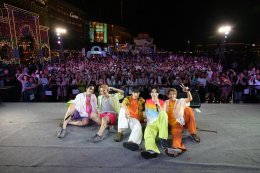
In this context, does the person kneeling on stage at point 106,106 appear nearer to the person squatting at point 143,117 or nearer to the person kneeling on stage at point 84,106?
the person squatting at point 143,117

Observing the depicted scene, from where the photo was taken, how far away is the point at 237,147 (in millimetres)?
4684

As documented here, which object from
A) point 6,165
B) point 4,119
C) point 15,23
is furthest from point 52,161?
point 15,23

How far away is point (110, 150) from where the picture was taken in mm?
4621

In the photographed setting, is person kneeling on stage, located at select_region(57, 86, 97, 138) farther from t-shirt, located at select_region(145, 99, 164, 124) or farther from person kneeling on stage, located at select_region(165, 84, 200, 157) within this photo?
person kneeling on stage, located at select_region(165, 84, 200, 157)

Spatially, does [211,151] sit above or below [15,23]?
below

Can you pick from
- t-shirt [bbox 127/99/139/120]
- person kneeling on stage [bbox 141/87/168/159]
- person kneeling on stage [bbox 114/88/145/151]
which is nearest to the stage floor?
person kneeling on stage [bbox 141/87/168/159]

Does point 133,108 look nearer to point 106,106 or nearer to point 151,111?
point 151,111

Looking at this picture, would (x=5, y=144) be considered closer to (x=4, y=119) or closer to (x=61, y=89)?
(x=4, y=119)

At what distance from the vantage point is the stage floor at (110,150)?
12.9 feet

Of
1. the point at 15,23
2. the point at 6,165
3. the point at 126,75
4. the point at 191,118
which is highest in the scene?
the point at 15,23

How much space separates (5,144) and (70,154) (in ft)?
5.44

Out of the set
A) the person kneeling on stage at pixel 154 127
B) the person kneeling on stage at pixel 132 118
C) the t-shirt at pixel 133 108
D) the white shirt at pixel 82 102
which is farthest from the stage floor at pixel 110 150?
the t-shirt at pixel 133 108

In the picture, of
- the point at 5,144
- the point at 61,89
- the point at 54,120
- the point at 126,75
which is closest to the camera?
the point at 5,144

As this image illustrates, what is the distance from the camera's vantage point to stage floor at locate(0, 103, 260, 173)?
12.9 feet
